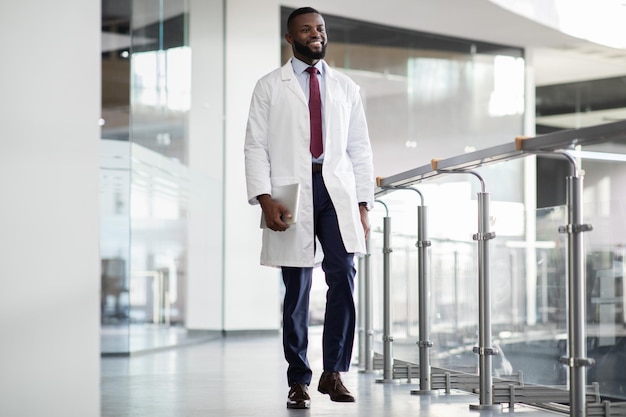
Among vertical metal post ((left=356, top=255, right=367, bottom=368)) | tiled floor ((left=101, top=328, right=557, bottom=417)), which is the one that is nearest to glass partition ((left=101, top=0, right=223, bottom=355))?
tiled floor ((left=101, top=328, right=557, bottom=417))

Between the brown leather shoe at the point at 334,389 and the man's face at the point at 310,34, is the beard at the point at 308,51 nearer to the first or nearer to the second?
the man's face at the point at 310,34

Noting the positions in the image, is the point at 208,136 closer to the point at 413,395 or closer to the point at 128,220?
the point at 128,220

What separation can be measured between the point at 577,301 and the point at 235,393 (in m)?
1.64

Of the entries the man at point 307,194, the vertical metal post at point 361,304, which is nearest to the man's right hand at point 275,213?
the man at point 307,194

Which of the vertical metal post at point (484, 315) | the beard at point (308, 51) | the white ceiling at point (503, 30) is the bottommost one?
the vertical metal post at point (484, 315)

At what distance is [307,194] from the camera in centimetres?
299

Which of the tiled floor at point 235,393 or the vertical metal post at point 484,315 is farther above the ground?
the vertical metal post at point 484,315

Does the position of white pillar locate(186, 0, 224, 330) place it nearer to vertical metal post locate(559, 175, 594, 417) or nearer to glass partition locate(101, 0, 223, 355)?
glass partition locate(101, 0, 223, 355)

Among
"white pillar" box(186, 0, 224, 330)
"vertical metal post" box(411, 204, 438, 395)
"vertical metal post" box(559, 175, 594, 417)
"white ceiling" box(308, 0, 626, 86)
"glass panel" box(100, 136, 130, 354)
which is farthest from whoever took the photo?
"white ceiling" box(308, 0, 626, 86)

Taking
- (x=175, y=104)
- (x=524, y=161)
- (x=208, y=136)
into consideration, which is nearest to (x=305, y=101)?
(x=175, y=104)

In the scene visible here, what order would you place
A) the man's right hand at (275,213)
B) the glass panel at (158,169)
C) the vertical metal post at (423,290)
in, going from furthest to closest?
the glass panel at (158,169)
the vertical metal post at (423,290)
the man's right hand at (275,213)

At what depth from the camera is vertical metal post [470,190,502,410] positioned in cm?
302

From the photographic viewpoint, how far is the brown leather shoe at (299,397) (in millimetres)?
2971

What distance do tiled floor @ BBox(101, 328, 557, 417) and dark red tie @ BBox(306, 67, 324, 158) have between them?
34.2 inches
